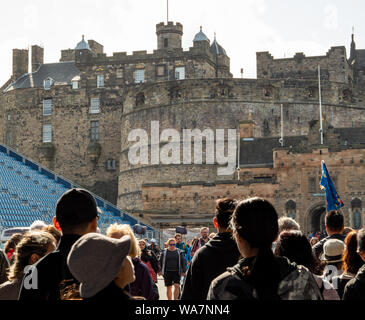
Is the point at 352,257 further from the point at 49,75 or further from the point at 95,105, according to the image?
the point at 49,75

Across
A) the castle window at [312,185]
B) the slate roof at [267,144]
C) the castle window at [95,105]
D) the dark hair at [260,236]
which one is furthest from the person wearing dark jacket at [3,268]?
the castle window at [95,105]

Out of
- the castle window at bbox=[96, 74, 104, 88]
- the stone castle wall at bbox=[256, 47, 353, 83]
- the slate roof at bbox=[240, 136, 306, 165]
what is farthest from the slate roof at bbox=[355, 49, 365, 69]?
the slate roof at bbox=[240, 136, 306, 165]

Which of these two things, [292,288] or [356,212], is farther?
[356,212]

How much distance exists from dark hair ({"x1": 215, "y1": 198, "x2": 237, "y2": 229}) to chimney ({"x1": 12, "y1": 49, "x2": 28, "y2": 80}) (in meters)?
51.3

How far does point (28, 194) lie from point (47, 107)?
2446cm

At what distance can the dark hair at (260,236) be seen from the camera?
10.8 feet

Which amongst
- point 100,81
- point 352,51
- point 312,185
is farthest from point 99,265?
point 352,51

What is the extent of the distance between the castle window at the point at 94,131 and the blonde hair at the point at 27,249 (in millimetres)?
43470

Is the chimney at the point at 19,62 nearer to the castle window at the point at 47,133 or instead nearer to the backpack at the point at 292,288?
the castle window at the point at 47,133

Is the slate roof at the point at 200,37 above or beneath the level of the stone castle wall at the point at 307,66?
above

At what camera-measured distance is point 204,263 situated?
4945 millimetres

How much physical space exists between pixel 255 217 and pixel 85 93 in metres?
→ 46.4

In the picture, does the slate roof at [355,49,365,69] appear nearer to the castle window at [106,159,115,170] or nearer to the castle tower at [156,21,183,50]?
the castle tower at [156,21,183,50]
